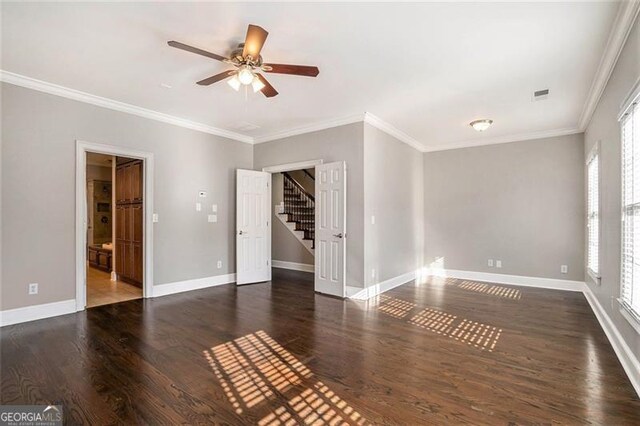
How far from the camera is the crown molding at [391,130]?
15.9ft

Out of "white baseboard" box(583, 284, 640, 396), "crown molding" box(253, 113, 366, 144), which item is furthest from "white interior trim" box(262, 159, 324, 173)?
"white baseboard" box(583, 284, 640, 396)

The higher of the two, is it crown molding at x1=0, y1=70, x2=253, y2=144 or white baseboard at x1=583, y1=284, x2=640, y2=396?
crown molding at x1=0, y1=70, x2=253, y2=144

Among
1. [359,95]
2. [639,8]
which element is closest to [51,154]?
[359,95]

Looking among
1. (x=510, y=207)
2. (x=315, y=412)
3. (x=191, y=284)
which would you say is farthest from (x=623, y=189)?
(x=191, y=284)

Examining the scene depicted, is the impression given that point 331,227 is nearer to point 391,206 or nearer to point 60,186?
point 391,206

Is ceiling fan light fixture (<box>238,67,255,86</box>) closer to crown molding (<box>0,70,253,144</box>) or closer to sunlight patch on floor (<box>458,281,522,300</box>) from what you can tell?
crown molding (<box>0,70,253,144</box>)

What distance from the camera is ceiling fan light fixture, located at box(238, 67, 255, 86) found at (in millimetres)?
2881

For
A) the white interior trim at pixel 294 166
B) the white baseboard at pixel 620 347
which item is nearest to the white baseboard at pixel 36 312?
the white interior trim at pixel 294 166

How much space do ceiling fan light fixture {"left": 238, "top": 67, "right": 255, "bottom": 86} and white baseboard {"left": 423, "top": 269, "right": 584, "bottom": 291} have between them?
5.66 metres

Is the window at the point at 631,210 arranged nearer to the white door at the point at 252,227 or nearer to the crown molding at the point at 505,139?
the crown molding at the point at 505,139

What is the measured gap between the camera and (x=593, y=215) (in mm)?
4473

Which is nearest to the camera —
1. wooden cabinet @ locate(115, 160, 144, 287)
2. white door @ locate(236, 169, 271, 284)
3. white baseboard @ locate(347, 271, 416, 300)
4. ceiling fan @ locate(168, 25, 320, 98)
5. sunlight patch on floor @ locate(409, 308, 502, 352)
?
ceiling fan @ locate(168, 25, 320, 98)

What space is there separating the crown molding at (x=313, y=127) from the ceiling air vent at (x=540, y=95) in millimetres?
2242

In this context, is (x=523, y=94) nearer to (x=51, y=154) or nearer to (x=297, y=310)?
(x=297, y=310)
